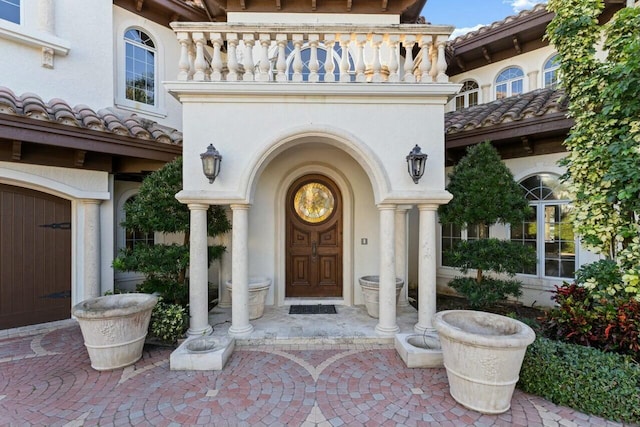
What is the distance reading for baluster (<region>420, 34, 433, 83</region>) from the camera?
4543mm

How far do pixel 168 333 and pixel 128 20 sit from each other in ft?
24.5

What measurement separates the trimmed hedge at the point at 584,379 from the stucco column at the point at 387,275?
178 cm

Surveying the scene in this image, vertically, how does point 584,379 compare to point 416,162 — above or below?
below

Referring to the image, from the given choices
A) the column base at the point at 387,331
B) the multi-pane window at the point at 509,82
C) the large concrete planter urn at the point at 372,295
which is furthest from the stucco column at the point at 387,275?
the multi-pane window at the point at 509,82

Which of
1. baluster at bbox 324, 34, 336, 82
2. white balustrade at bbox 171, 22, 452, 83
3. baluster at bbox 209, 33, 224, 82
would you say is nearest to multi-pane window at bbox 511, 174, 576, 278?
white balustrade at bbox 171, 22, 452, 83

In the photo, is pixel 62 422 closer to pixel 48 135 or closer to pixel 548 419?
pixel 48 135

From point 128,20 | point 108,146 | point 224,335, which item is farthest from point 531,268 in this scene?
point 128,20

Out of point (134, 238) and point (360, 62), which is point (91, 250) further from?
point (360, 62)

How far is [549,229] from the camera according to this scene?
6465 millimetres

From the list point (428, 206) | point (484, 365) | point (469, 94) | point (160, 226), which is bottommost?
point (484, 365)

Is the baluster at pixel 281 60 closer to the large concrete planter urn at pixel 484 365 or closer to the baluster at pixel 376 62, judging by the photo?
the baluster at pixel 376 62

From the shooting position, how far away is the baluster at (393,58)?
4.54m

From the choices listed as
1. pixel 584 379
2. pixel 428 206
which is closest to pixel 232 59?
pixel 428 206

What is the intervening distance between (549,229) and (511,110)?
9.23 ft
